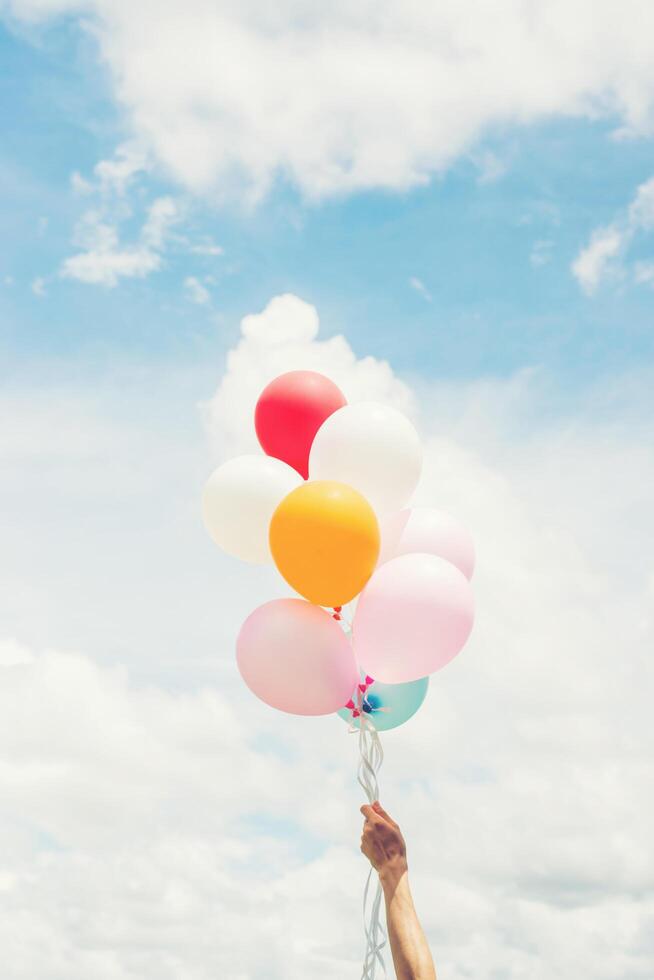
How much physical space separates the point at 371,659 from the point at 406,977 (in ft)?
7.98

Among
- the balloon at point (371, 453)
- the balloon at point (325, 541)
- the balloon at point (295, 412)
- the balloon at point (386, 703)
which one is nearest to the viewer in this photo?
the balloon at point (325, 541)

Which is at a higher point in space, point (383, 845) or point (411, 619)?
point (411, 619)

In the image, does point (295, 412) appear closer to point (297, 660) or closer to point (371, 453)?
point (371, 453)

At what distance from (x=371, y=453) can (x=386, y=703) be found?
192cm

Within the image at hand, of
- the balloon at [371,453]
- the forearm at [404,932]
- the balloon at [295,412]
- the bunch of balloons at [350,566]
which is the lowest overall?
the forearm at [404,932]

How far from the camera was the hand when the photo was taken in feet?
19.1

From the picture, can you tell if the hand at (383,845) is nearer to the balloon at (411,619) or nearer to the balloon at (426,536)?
the balloon at (411,619)

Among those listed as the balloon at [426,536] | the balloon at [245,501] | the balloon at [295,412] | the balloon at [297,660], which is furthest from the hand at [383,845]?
the balloon at [295,412]

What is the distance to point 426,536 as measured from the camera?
25.9 feet

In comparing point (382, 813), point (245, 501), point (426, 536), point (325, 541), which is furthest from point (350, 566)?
point (382, 813)

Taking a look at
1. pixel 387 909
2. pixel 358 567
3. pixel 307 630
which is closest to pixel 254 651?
pixel 307 630

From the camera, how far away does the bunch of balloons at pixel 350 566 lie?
7.15 meters

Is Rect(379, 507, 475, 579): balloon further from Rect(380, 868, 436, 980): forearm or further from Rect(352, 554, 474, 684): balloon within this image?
Rect(380, 868, 436, 980): forearm

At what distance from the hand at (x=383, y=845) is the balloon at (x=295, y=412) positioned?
3.37 m
